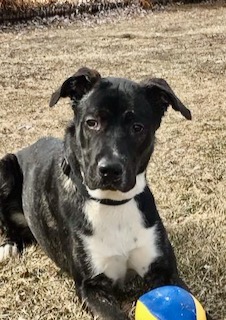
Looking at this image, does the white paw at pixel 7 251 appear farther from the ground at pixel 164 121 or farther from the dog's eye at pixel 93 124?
the dog's eye at pixel 93 124

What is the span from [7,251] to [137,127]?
1538 millimetres

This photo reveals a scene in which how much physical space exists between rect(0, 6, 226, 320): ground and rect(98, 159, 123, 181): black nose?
34.7 inches

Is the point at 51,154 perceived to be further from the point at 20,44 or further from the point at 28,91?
the point at 20,44

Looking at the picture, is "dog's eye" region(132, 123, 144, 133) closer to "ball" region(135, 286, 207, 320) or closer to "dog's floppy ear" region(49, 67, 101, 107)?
"dog's floppy ear" region(49, 67, 101, 107)

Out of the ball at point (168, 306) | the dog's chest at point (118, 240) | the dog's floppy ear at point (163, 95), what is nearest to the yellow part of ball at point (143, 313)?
the ball at point (168, 306)

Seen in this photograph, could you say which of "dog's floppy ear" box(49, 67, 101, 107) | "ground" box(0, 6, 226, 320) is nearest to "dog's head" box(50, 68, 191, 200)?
"dog's floppy ear" box(49, 67, 101, 107)

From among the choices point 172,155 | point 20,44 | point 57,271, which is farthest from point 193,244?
point 20,44

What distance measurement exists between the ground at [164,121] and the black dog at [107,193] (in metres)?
0.27

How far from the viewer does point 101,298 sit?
3635 millimetres

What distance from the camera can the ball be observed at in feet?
10.0

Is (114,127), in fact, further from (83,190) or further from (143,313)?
(143,313)

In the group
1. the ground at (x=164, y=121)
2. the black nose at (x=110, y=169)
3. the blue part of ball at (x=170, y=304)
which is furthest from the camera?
the ground at (x=164, y=121)

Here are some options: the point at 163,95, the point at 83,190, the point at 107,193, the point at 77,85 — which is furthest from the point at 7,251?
the point at 163,95

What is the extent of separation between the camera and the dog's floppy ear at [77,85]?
12.1 ft
